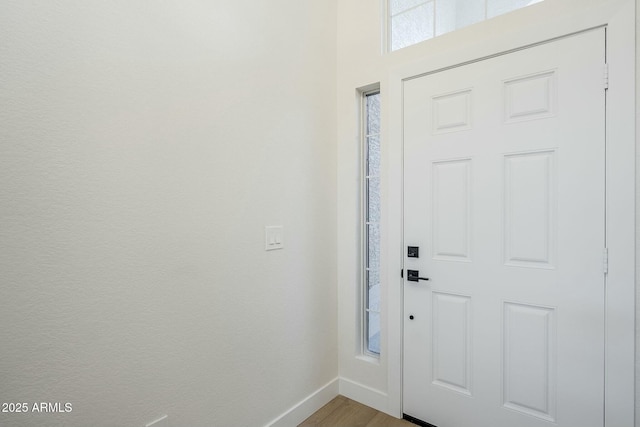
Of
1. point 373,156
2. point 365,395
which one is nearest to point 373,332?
point 365,395

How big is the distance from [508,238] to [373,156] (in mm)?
965

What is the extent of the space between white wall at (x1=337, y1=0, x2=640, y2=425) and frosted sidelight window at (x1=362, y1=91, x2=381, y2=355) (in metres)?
0.08

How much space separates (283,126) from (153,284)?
1065 millimetres

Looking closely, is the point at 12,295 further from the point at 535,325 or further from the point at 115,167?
the point at 535,325

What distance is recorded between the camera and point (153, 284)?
4.03 feet

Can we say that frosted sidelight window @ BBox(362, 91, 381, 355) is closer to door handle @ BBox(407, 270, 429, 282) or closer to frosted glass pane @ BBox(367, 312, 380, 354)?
frosted glass pane @ BBox(367, 312, 380, 354)

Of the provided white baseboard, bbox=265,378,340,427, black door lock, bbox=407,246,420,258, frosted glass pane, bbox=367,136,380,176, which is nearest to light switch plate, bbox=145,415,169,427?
white baseboard, bbox=265,378,340,427

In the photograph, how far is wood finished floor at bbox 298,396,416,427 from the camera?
1.83 meters

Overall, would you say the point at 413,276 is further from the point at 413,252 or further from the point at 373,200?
the point at 373,200

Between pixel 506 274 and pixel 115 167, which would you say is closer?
pixel 115 167

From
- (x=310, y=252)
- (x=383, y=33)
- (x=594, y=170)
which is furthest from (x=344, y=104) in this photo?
(x=594, y=170)

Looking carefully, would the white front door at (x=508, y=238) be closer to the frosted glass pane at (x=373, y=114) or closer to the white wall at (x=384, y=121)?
the white wall at (x=384, y=121)

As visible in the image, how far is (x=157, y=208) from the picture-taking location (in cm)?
124

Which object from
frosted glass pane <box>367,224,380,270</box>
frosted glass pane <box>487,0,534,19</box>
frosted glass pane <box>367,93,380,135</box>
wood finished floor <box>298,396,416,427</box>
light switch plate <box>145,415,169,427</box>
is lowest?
wood finished floor <box>298,396,416,427</box>
